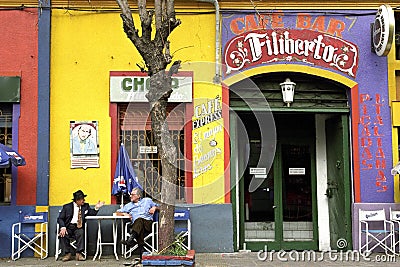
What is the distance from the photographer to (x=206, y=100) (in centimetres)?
1062

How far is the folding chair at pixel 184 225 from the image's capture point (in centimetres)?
1005

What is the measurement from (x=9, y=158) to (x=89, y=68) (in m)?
2.40

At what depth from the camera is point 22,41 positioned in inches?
415

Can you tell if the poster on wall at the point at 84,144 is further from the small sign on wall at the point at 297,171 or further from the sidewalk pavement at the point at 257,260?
the small sign on wall at the point at 297,171

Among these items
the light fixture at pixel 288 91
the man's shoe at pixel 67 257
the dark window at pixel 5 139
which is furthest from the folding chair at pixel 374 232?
the dark window at pixel 5 139

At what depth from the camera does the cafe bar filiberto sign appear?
10.7 metres

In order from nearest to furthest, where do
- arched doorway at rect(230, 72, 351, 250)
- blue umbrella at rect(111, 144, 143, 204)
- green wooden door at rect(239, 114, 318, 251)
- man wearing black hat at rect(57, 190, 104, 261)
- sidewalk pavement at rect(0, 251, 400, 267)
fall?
sidewalk pavement at rect(0, 251, 400, 267) → man wearing black hat at rect(57, 190, 104, 261) → blue umbrella at rect(111, 144, 143, 204) → arched doorway at rect(230, 72, 351, 250) → green wooden door at rect(239, 114, 318, 251)

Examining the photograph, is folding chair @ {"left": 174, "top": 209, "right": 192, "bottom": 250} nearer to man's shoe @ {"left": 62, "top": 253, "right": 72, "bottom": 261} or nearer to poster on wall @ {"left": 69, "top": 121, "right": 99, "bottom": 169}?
poster on wall @ {"left": 69, "top": 121, "right": 99, "bottom": 169}

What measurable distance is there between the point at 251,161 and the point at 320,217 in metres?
1.89

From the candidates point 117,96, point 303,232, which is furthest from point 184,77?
point 303,232

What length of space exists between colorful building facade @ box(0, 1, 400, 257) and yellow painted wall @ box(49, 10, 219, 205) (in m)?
0.02

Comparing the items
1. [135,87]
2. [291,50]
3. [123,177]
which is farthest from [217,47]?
[123,177]

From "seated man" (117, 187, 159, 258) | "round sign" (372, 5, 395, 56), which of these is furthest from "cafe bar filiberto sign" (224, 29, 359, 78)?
"seated man" (117, 187, 159, 258)

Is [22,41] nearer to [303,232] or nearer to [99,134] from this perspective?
[99,134]
